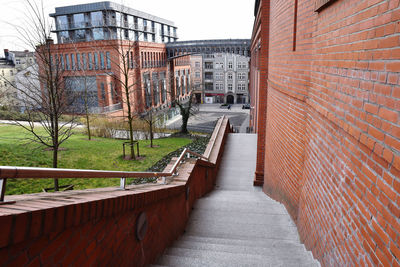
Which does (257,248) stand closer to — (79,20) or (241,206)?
(241,206)

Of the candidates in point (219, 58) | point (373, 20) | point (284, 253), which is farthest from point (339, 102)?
point (219, 58)

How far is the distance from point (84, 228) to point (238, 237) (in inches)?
128

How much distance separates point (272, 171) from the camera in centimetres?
729

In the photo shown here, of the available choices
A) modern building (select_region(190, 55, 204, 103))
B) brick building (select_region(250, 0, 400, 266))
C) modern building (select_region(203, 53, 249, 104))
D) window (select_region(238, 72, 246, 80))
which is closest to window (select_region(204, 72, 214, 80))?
modern building (select_region(203, 53, 249, 104))

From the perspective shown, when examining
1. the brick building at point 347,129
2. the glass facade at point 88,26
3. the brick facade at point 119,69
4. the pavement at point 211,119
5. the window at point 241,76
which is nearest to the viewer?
the brick building at point 347,129

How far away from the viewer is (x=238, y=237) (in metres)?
4.98

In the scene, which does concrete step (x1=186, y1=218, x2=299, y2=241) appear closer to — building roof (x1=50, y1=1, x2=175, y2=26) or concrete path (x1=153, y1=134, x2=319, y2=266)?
concrete path (x1=153, y1=134, x2=319, y2=266)

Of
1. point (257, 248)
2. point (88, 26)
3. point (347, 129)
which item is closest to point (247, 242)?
point (257, 248)

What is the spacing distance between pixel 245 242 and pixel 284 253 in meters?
0.76

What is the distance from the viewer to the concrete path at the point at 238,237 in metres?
3.72

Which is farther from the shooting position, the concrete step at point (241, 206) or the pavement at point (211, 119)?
the pavement at point (211, 119)

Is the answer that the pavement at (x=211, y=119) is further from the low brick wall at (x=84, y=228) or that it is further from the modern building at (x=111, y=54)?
the low brick wall at (x=84, y=228)

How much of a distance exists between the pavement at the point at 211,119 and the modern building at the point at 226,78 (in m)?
3.09

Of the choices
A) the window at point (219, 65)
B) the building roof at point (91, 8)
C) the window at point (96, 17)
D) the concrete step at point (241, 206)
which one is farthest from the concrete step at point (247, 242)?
the window at point (219, 65)
